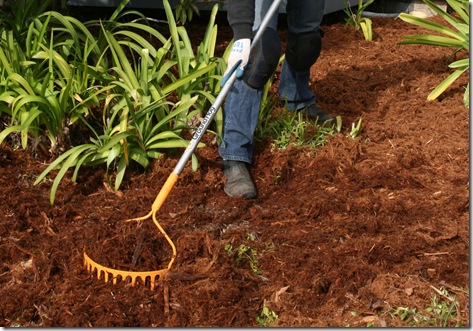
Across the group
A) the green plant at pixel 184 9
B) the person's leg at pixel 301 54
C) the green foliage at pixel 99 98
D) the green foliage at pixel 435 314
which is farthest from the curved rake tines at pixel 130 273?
the green plant at pixel 184 9

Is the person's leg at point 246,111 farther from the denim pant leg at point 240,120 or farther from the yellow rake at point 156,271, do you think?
the yellow rake at point 156,271

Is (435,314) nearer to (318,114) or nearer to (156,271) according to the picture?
(156,271)

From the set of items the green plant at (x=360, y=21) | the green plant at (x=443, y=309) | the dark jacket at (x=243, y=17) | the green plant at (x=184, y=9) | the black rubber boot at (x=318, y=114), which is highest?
the dark jacket at (x=243, y=17)

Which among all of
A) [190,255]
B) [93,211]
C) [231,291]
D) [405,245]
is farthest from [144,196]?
[405,245]

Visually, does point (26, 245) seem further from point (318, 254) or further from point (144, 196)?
point (318, 254)

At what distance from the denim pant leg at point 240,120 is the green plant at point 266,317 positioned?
1082mm

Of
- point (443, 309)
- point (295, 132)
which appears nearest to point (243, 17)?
point (295, 132)

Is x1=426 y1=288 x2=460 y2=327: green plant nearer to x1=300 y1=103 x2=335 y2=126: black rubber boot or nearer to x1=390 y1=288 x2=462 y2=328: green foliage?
x1=390 y1=288 x2=462 y2=328: green foliage

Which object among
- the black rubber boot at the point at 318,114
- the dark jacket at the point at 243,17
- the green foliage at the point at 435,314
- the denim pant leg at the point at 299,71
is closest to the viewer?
the green foliage at the point at 435,314

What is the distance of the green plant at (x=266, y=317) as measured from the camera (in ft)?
10.3

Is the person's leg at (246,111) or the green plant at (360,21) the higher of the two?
the person's leg at (246,111)

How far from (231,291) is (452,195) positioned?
1.38m

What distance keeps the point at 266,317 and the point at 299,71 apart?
1793 mm

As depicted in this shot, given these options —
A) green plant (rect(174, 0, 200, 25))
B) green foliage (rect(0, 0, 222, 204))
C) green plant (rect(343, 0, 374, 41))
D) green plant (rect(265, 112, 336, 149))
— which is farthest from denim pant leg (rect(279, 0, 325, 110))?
green plant (rect(343, 0, 374, 41))
